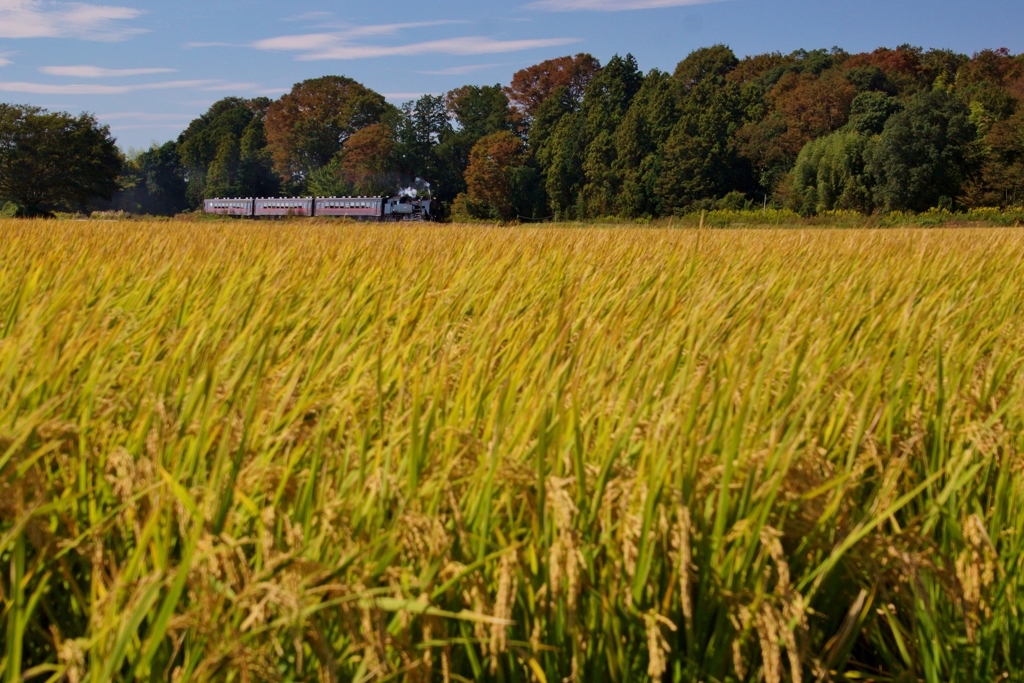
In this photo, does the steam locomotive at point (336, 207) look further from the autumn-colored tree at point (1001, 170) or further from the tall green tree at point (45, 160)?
the autumn-colored tree at point (1001, 170)

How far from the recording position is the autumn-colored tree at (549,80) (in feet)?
239

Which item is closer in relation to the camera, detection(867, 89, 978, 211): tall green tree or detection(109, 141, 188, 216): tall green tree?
detection(867, 89, 978, 211): tall green tree

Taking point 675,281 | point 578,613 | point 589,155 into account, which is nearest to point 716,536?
point 578,613

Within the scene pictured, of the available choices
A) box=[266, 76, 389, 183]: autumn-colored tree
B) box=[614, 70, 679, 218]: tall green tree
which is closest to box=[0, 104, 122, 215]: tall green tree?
box=[614, 70, 679, 218]: tall green tree

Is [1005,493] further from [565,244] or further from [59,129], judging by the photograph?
[59,129]

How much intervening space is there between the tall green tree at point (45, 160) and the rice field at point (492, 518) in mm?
45916

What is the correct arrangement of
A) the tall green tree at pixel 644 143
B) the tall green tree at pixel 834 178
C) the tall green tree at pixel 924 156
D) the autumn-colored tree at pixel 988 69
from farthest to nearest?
the autumn-colored tree at pixel 988 69 → the tall green tree at pixel 644 143 → the tall green tree at pixel 834 178 → the tall green tree at pixel 924 156

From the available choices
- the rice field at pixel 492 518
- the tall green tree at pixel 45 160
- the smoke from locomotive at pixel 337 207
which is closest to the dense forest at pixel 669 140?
the smoke from locomotive at pixel 337 207

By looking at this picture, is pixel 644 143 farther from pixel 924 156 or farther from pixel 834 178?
pixel 924 156

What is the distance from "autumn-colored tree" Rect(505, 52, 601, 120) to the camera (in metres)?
72.8

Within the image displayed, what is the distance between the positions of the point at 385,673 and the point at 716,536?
504mm

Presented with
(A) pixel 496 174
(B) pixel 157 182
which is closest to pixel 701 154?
(A) pixel 496 174

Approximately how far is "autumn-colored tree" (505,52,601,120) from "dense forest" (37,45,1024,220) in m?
0.11

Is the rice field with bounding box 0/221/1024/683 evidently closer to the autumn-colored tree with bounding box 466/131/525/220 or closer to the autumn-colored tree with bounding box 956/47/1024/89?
the autumn-colored tree with bounding box 466/131/525/220
